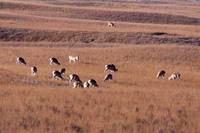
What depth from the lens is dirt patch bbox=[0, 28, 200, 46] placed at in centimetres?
5666

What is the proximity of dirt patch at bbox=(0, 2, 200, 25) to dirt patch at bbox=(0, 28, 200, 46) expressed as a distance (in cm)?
2582

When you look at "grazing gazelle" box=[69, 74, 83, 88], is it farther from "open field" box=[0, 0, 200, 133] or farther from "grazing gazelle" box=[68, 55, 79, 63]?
"grazing gazelle" box=[68, 55, 79, 63]

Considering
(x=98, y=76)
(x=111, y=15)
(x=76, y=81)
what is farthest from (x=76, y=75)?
(x=111, y=15)

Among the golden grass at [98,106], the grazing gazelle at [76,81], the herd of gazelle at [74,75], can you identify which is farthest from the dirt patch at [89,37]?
the grazing gazelle at [76,81]

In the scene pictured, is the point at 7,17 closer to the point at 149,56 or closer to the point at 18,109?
the point at 149,56

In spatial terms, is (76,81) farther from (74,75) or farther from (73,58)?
(73,58)

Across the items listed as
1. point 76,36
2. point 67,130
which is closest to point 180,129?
point 67,130

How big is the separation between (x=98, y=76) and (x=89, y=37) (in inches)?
884

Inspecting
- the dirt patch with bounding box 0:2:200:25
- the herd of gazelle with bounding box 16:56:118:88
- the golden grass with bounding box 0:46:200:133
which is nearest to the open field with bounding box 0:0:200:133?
the golden grass with bounding box 0:46:200:133

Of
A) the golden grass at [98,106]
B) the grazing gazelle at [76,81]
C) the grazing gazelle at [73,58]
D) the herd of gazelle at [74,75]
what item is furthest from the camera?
the grazing gazelle at [73,58]

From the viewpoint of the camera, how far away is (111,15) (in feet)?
294

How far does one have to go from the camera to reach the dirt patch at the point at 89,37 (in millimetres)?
56656

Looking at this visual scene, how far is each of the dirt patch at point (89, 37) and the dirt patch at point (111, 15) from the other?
84.7 ft

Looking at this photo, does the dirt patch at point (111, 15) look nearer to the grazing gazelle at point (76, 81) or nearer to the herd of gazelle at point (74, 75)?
the herd of gazelle at point (74, 75)
